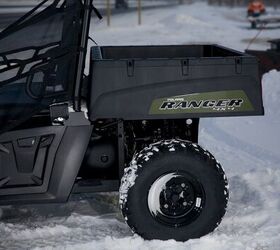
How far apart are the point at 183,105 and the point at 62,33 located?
2.85 feet

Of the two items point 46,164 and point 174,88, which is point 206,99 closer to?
point 174,88

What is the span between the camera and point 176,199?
3764 mm

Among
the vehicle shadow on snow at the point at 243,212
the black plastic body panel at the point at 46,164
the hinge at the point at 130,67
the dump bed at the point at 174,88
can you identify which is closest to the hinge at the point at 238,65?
the dump bed at the point at 174,88

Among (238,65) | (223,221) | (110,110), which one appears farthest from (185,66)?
(223,221)

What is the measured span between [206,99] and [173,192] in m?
0.63

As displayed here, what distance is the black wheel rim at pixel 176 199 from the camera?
12.2ft

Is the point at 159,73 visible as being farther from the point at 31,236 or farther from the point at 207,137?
the point at 207,137

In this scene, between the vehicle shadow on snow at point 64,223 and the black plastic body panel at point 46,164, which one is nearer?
the black plastic body panel at point 46,164

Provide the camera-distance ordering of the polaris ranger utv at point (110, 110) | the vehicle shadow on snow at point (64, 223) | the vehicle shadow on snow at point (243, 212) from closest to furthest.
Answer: the polaris ranger utv at point (110, 110) < the vehicle shadow on snow at point (64, 223) < the vehicle shadow on snow at point (243, 212)

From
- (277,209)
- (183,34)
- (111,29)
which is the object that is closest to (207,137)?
(277,209)

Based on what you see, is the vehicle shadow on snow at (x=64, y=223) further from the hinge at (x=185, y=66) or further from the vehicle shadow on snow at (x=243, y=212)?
the hinge at (x=185, y=66)

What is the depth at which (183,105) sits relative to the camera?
3.65 metres

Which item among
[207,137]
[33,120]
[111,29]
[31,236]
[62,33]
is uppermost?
[62,33]

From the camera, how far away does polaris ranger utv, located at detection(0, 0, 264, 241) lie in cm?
353
